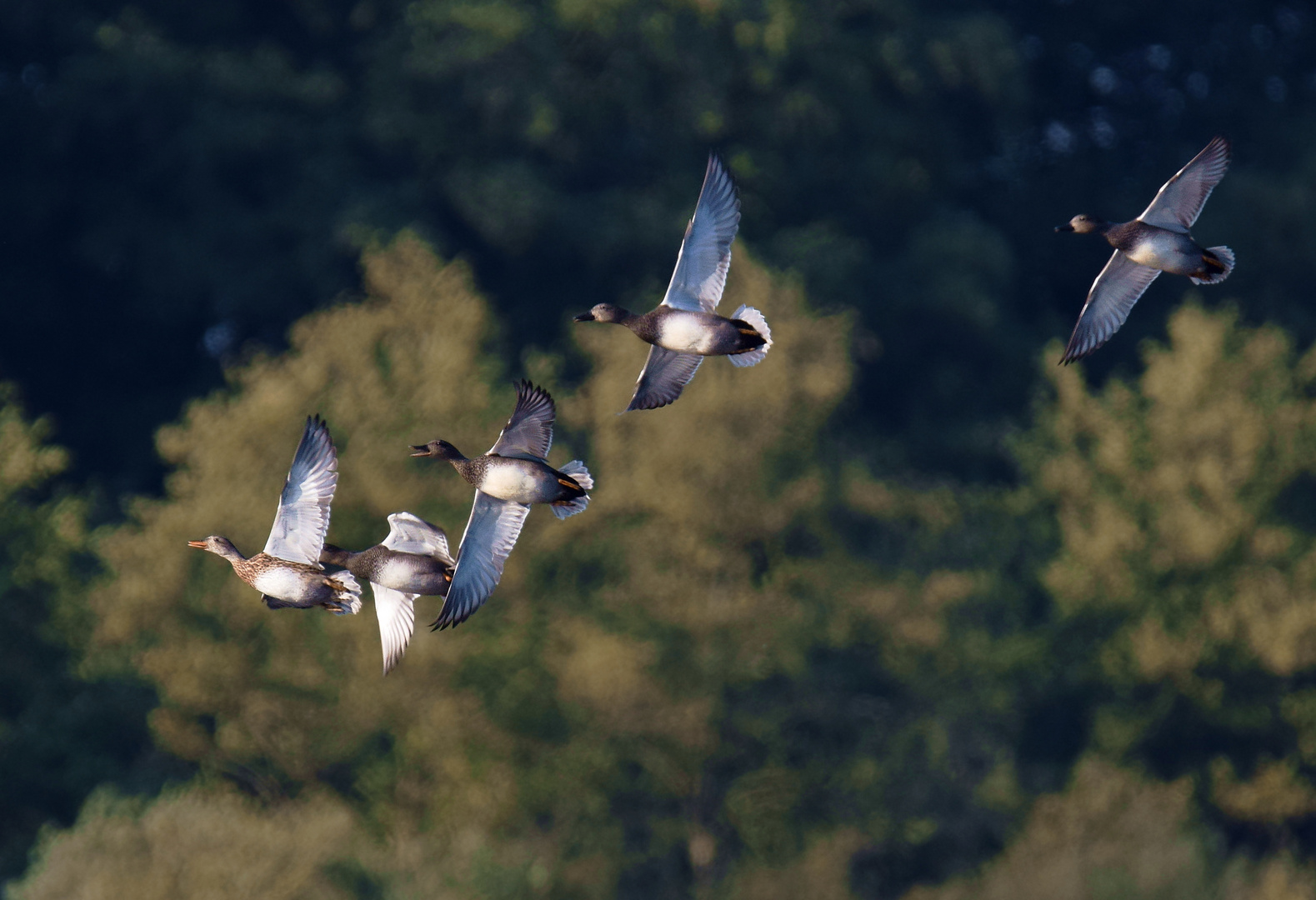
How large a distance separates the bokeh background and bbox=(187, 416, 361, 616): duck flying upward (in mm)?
8201

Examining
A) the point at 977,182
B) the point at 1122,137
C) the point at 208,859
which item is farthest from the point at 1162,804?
the point at 1122,137

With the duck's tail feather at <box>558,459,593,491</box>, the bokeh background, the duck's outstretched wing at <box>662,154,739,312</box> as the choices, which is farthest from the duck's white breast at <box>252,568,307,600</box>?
the bokeh background

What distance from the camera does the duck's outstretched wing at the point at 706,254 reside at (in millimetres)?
11312

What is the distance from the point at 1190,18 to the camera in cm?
4872

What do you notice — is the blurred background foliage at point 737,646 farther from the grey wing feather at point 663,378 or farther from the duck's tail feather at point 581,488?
the duck's tail feather at point 581,488

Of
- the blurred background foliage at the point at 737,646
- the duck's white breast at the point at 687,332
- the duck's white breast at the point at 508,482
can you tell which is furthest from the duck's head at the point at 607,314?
the blurred background foliage at the point at 737,646

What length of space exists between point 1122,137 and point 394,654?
41.4 metres

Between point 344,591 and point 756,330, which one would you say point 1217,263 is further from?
point 344,591

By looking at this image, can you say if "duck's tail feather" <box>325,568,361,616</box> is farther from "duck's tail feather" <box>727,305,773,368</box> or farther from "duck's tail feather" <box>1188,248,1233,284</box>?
"duck's tail feather" <box>1188,248,1233,284</box>

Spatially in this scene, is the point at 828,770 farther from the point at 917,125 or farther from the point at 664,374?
the point at 917,125

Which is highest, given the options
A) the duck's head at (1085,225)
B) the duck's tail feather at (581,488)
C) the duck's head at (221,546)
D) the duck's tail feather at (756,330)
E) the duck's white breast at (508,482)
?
the duck's head at (1085,225)

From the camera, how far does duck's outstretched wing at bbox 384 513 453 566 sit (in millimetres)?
10867

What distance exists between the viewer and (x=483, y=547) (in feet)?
35.1

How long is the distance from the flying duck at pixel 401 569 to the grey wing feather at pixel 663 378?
1.70 meters
